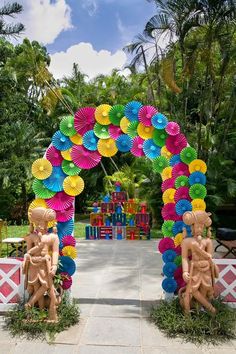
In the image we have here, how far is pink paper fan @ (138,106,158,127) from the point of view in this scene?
577cm

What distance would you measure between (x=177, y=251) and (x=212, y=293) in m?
0.82

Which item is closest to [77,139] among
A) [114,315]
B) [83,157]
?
[83,157]

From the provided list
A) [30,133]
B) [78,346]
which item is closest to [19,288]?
[78,346]

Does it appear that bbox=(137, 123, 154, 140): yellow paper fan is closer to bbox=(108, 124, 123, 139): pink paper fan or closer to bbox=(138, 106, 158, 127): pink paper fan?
bbox=(138, 106, 158, 127): pink paper fan

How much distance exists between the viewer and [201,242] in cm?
511

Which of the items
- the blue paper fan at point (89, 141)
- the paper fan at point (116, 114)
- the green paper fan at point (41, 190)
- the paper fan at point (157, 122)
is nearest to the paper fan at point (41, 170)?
the green paper fan at point (41, 190)

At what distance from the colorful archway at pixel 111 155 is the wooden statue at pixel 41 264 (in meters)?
0.51

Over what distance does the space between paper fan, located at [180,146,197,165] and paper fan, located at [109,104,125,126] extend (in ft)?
3.50

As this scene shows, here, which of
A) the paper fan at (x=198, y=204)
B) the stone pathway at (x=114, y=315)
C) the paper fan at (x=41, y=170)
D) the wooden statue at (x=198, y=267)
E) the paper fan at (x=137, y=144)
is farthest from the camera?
the paper fan at (x=137, y=144)

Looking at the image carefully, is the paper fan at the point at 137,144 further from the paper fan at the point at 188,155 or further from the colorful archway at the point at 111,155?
the paper fan at the point at 188,155

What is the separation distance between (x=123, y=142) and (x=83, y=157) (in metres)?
0.64

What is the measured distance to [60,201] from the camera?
18.8ft

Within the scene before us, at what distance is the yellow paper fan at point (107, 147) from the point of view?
579 centimetres

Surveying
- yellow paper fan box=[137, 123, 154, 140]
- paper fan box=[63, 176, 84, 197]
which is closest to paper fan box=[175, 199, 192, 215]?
yellow paper fan box=[137, 123, 154, 140]
